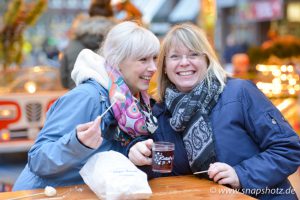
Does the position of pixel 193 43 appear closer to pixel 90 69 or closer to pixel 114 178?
pixel 90 69

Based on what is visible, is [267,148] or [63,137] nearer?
[63,137]

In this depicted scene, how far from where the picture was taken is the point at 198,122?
258cm

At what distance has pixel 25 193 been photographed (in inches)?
89.0

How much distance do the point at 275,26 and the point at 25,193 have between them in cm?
1192

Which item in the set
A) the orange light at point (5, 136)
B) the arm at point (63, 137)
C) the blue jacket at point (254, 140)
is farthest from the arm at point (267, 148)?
the orange light at point (5, 136)

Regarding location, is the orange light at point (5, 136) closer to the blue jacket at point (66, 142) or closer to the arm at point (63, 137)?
the blue jacket at point (66, 142)

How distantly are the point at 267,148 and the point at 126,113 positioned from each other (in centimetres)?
73

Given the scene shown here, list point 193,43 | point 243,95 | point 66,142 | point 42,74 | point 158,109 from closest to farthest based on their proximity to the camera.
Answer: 1. point 66,142
2. point 243,95
3. point 193,43
4. point 158,109
5. point 42,74

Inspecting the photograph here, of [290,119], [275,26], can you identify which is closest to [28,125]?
[290,119]

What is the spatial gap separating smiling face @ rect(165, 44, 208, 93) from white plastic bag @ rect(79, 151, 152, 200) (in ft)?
2.35

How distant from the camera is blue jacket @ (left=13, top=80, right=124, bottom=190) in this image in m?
2.21

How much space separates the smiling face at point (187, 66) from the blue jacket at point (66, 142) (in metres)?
0.49

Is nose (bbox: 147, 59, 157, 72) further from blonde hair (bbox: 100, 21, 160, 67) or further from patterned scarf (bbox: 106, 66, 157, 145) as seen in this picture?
patterned scarf (bbox: 106, 66, 157, 145)

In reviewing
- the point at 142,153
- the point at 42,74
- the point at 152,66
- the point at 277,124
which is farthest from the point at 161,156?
the point at 42,74
